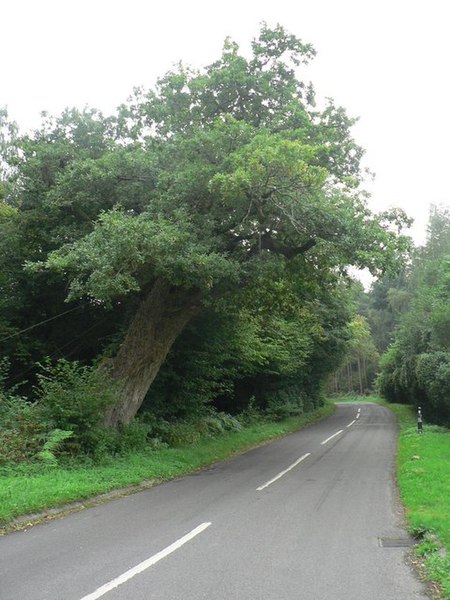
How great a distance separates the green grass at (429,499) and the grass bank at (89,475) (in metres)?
5.75

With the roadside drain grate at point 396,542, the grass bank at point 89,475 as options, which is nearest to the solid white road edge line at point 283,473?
the grass bank at point 89,475

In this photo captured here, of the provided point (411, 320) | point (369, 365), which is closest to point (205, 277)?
point (411, 320)

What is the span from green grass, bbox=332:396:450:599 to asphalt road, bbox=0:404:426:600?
0.27 meters

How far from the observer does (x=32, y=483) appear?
32.4ft

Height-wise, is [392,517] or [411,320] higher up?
[411,320]

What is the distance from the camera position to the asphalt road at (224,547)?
5344 millimetres

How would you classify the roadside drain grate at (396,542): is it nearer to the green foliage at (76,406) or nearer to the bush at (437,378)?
the green foliage at (76,406)

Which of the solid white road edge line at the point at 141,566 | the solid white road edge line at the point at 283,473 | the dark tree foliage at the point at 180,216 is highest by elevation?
the dark tree foliage at the point at 180,216

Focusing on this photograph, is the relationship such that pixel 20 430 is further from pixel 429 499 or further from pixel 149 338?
pixel 429 499

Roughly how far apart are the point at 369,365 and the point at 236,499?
91370 mm

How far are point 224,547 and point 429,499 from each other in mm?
4594

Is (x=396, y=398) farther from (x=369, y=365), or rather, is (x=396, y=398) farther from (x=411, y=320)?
(x=369, y=365)

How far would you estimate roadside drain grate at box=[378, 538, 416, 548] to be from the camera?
276 inches

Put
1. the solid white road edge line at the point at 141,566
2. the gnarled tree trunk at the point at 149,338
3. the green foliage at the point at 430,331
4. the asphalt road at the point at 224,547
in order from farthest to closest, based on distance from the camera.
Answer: the green foliage at the point at 430,331 < the gnarled tree trunk at the point at 149,338 < the asphalt road at the point at 224,547 < the solid white road edge line at the point at 141,566
